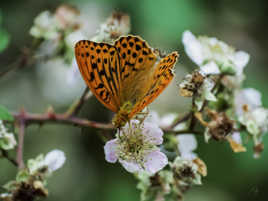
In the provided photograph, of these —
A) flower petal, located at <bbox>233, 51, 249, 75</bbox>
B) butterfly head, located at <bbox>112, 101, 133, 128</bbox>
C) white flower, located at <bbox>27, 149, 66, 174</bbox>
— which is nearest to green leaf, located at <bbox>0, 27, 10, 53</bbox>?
white flower, located at <bbox>27, 149, 66, 174</bbox>

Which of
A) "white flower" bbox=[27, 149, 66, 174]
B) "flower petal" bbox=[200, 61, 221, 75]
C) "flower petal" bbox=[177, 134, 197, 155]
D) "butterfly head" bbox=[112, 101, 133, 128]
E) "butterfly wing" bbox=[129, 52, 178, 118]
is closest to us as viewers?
"butterfly wing" bbox=[129, 52, 178, 118]

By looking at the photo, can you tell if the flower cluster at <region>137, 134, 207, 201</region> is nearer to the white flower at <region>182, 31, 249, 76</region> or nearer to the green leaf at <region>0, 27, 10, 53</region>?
the white flower at <region>182, 31, 249, 76</region>

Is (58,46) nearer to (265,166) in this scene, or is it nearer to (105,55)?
(105,55)

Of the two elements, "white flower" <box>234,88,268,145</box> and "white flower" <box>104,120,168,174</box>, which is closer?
"white flower" <box>104,120,168,174</box>

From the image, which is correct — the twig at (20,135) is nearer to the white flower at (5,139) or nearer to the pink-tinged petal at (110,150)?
the white flower at (5,139)

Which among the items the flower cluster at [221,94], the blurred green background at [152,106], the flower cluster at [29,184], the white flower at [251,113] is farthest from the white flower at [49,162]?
the blurred green background at [152,106]

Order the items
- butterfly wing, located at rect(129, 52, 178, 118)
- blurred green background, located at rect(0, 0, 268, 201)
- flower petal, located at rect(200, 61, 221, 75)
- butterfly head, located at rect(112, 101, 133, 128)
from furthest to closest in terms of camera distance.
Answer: blurred green background, located at rect(0, 0, 268, 201)
flower petal, located at rect(200, 61, 221, 75)
butterfly head, located at rect(112, 101, 133, 128)
butterfly wing, located at rect(129, 52, 178, 118)
